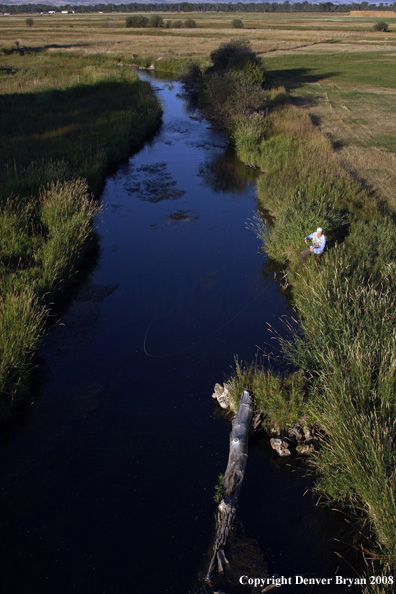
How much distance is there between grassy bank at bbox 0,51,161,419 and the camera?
29.6 feet

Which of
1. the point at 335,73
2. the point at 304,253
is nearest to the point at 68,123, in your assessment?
the point at 304,253

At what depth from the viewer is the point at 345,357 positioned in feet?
25.2

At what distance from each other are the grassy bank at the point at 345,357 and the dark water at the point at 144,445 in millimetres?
605

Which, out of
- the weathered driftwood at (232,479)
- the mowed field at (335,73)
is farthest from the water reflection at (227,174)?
the weathered driftwood at (232,479)

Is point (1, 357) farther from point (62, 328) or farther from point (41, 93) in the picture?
point (41, 93)

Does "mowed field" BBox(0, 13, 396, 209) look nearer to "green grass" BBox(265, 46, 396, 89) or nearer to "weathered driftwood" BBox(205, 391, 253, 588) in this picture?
"green grass" BBox(265, 46, 396, 89)

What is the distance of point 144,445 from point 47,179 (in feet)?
32.6

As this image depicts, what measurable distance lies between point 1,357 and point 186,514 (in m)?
3.98

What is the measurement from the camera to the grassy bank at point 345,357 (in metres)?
6.04

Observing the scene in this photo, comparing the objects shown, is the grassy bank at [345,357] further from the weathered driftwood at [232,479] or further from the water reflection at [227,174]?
the water reflection at [227,174]

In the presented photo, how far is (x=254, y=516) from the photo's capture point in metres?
6.64

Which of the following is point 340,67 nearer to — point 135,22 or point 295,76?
point 295,76

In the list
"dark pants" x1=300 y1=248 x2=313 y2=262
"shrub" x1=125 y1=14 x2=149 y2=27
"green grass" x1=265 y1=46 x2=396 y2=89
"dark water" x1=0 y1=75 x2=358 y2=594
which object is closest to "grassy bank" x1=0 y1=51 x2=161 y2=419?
"dark water" x1=0 y1=75 x2=358 y2=594

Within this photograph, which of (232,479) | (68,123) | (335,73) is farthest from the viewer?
(335,73)
